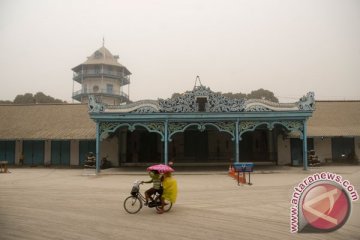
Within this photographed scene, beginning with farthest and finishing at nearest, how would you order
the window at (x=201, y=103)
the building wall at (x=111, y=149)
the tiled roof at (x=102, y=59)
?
the tiled roof at (x=102, y=59) → the building wall at (x=111, y=149) → the window at (x=201, y=103)

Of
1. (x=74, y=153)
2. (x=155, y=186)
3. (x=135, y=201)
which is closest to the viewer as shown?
(x=155, y=186)

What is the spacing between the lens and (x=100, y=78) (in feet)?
176

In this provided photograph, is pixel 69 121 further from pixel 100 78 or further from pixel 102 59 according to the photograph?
pixel 102 59

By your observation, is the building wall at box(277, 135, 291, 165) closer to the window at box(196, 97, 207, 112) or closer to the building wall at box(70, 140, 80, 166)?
the window at box(196, 97, 207, 112)

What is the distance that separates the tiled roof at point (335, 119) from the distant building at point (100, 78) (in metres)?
34.7

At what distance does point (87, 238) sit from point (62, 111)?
81.9 feet

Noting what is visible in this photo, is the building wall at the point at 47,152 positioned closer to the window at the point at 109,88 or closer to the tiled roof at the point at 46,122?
the tiled roof at the point at 46,122

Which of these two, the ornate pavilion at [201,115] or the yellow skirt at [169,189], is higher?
the ornate pavilion at [201,115]

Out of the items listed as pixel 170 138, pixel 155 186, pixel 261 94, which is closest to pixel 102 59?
pixel 261 94

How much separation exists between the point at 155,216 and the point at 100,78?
1875 inches

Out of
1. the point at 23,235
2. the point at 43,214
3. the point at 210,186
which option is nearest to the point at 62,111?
the point at 210,186

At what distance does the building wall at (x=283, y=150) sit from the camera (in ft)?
83.7

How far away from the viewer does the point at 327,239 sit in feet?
21.2

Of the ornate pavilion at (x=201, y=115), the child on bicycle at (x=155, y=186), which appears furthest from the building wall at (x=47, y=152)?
the child on bicycle at (x=155, y=186)
